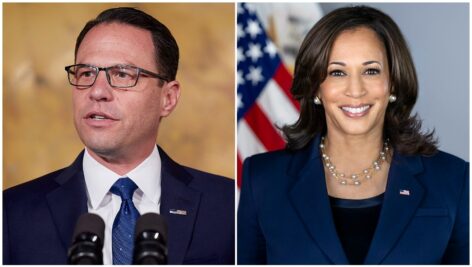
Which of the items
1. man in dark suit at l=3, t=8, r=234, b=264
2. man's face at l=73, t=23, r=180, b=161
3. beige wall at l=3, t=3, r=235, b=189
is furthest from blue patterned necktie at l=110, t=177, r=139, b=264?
beige wall at l=3, t=3, r=235, b=189

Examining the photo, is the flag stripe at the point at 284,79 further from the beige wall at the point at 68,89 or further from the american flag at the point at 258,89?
the beige wall at the point at 68,89

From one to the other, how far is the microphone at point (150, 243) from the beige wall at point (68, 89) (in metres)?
1.42

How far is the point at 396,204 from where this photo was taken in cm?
344

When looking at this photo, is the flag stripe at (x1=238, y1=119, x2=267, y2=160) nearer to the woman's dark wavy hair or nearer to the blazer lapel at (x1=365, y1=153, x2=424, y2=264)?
the woman's dark wavy hair

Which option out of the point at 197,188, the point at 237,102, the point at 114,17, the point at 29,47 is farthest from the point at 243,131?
the point at 29,47

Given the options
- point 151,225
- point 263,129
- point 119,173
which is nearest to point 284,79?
point 263,129

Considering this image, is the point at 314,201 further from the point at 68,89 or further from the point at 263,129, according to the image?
the point at 68,89

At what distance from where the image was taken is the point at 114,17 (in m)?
3.60

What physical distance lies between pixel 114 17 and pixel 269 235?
1212mm

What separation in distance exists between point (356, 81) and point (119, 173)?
1.14 meters

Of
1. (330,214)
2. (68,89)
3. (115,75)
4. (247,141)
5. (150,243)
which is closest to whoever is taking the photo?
(150,243)

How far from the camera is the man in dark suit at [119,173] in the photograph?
11.6 ft

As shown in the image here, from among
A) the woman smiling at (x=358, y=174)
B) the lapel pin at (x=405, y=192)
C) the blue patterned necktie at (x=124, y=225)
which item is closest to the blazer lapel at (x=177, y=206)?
the blue patterned necktie at (x=124, y=225)

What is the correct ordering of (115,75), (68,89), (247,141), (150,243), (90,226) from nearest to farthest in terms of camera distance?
(150,243), (90,226), (115,75), (68,89), (247,141)
